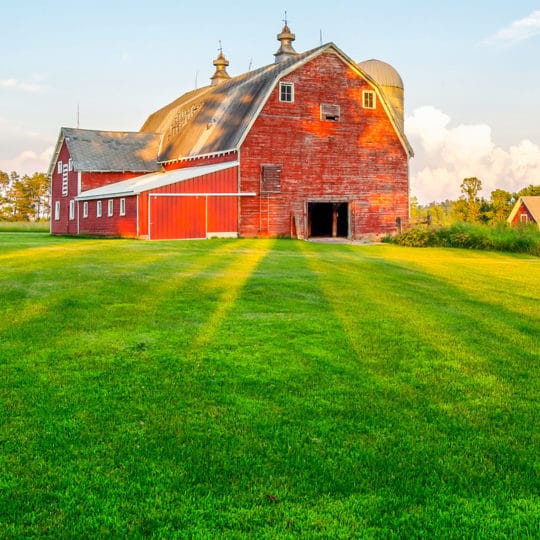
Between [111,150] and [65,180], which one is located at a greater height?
[111,150]

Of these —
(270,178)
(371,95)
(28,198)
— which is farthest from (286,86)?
(28,198)

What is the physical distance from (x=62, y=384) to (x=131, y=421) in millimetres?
1207

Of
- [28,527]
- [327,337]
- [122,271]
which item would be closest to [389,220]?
[122,271]

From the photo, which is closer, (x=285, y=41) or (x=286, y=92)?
(x=286, y=92)

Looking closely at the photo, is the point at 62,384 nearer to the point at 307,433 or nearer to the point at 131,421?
the point at 131,421

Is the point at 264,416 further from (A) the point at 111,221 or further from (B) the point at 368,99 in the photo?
(B) the point at 368,99

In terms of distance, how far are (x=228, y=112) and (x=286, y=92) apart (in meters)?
4.07

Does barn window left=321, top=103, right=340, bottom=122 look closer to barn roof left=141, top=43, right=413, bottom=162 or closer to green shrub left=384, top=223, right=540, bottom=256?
barn roof left=141, top=43, right=413, bottom=162

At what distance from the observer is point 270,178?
1312 inches

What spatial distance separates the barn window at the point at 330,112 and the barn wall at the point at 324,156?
0.57 feet

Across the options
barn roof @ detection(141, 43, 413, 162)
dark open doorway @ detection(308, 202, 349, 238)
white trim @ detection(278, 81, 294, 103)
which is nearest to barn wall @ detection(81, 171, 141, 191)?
barn roof @ detection(141, 43, 413, 162)

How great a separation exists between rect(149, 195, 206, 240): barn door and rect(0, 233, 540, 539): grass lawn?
770 inches

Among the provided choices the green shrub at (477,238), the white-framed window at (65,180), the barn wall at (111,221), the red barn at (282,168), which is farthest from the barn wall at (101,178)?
the green shrub at (477,238)

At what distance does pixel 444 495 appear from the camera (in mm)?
4012
